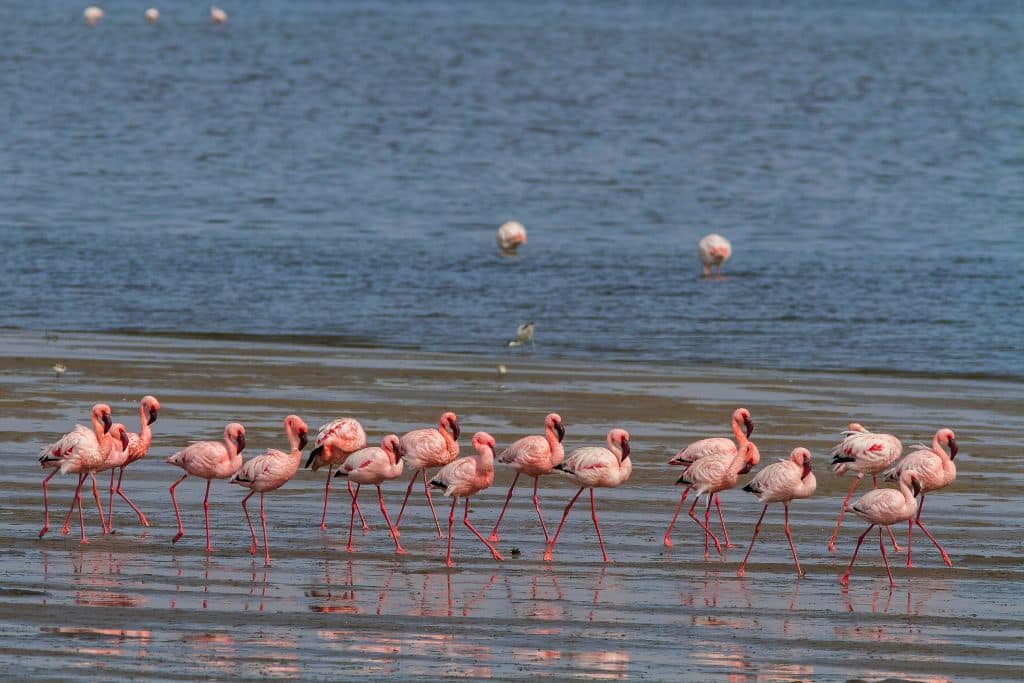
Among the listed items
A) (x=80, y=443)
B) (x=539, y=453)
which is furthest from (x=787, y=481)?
(x=80, y=443)

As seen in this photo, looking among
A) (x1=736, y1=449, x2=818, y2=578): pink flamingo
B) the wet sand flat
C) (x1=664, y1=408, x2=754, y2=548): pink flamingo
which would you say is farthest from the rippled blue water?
(x1=736, y1=449, x2=818, y2=578): pink flamingo

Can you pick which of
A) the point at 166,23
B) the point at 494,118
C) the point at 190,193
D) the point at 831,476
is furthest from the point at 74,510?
the point at 166,23

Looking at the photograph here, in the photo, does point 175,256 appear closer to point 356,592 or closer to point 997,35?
point 356,592

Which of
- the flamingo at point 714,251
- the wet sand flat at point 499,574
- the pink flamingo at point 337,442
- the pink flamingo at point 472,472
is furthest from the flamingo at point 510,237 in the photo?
the pink flamingo at point 472,472

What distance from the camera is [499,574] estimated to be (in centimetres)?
1220

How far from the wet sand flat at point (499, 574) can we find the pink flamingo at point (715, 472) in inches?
14.0

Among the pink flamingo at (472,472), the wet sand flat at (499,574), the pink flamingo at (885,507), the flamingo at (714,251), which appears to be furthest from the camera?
the flamingo at (714,251)

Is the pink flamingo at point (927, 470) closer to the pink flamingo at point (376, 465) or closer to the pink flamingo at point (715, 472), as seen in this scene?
the pink flamingo at point (715, 472)

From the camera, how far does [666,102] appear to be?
63.1 metres

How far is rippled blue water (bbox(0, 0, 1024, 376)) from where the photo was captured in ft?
86.0

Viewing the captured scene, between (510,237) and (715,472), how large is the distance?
19885mm

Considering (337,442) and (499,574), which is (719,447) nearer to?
(499,574)

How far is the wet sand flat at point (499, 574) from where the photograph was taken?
1008 centimetres

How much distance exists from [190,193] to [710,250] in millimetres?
13563
